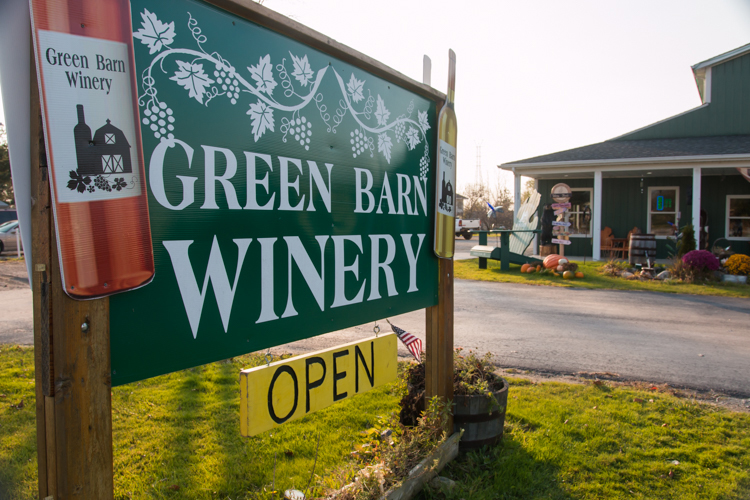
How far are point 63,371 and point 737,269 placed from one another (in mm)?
14441

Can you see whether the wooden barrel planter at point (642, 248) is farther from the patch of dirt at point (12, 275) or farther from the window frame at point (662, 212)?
the patch of dirt at point (12, 275)

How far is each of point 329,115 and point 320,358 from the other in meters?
1.15

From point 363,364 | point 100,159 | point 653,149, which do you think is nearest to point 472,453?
point 363,364

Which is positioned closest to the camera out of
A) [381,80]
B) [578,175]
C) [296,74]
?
[296,74]

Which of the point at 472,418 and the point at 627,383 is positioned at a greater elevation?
the point at 472,418

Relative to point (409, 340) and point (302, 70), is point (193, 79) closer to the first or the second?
point (302, 70)

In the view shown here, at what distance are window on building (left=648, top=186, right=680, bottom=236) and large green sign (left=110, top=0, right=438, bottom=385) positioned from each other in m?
17.7

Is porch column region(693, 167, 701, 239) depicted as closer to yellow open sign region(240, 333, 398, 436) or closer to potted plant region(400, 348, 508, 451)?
potted plant region(400, 348, 508, 451)

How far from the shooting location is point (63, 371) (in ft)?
4.42

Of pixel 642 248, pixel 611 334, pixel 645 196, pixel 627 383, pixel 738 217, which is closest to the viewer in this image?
pixel 627 383

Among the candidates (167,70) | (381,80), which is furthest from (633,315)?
(167,70)

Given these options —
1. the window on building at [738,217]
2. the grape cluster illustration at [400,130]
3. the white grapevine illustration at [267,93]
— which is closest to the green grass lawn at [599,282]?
the window on building at [738,217]

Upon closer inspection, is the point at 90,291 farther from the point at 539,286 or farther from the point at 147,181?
the point at 539,286

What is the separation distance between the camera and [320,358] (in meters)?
2.24
